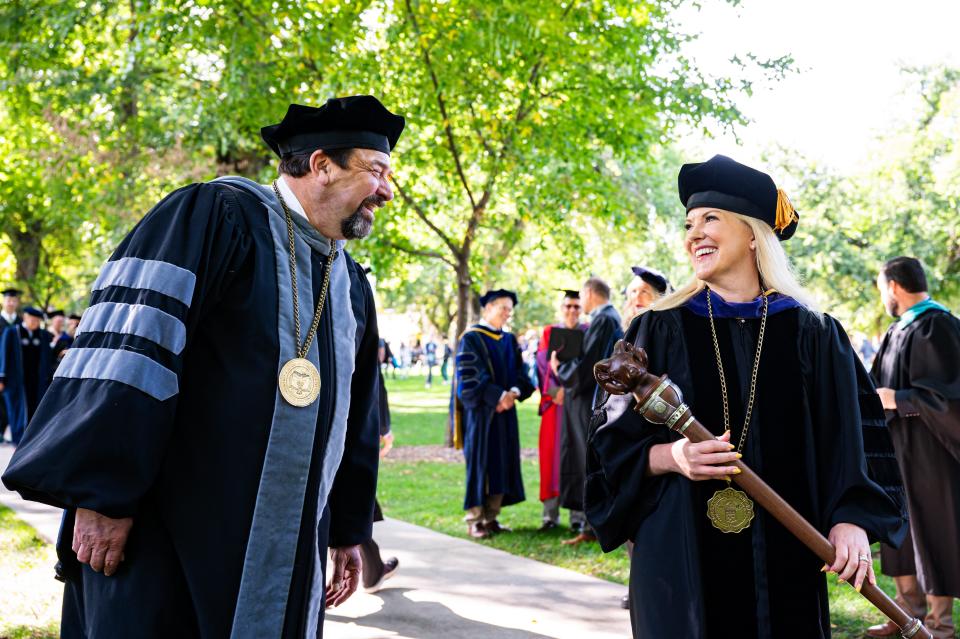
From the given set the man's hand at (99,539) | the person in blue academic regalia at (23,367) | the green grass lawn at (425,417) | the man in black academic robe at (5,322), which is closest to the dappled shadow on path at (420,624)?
the man's hand at (99,539)

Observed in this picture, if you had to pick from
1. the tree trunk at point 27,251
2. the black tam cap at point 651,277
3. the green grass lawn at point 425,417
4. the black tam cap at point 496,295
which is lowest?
the green grass lawn at point 425,417

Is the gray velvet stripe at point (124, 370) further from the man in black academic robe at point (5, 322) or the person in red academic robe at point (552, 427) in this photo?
the man in black academic robe at point (5, 322)

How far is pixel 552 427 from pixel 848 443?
6.45 metres

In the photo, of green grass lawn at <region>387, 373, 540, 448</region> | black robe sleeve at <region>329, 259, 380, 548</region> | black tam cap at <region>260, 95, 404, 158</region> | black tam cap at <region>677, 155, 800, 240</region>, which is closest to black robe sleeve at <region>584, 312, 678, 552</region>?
black tam cap at <region>677, 155, 800, 240</region>

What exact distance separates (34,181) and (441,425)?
12.0m

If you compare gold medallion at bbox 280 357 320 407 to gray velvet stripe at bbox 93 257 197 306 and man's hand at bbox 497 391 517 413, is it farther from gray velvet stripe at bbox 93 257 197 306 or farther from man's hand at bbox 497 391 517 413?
man's hand at bbox 497 391 517 413

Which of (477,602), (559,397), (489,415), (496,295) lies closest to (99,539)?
(477,602)

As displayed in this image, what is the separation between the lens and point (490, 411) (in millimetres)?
9039

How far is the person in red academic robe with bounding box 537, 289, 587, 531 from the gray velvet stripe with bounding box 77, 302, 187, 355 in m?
6.63

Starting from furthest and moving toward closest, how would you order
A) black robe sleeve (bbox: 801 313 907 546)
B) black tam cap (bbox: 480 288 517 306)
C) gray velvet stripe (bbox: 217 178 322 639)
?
black tam cap (bbox: 480 288 517 306)
black robe sleeve (bbox: 801 313 907 546)
gray velvet stripe (bbox: 217 178 322 639)

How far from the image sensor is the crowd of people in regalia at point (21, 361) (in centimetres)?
1568

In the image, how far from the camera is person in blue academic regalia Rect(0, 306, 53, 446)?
1572 cm

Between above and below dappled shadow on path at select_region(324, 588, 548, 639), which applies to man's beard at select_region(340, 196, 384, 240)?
above

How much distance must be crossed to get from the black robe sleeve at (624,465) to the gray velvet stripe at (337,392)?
0.84 metres
